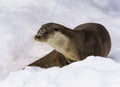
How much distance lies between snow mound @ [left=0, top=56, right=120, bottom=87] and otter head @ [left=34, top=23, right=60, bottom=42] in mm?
574

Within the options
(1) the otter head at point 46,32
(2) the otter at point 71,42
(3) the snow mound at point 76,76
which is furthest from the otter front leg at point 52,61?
(3) the snow mound at point 76,76

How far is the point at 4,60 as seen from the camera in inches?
110

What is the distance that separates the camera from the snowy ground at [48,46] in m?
1.75

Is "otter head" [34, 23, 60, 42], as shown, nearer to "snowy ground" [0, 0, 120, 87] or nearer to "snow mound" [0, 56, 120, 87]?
"snowy ground" [0, 0, 120, 87]

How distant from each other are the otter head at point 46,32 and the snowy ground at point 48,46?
0.66ft

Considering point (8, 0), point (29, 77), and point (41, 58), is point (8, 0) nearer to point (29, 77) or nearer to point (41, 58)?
point (41, 58)

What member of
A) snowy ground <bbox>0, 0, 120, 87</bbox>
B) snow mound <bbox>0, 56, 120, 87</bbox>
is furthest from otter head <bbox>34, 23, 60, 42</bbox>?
snow mound <bbox>0, 56, 120, 87</bbox>

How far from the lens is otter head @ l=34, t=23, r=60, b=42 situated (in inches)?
97.3

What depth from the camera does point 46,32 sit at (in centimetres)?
249

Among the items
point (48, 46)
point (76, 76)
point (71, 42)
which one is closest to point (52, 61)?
point (71, 42)

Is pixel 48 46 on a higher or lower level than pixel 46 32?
lower

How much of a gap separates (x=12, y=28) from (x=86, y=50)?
2.16 feet

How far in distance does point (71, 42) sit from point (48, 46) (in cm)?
44

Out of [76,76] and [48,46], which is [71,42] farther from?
[76,76]
